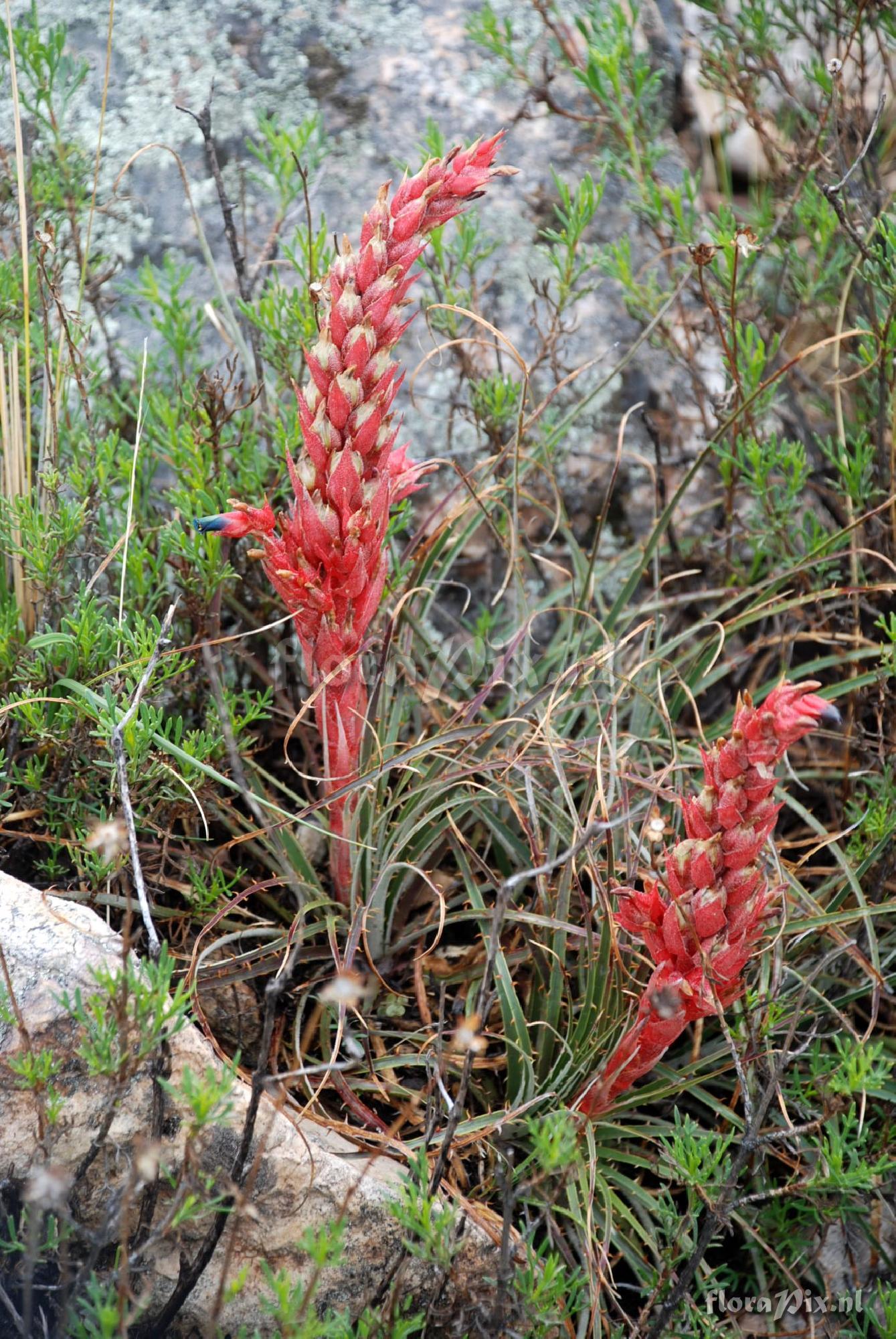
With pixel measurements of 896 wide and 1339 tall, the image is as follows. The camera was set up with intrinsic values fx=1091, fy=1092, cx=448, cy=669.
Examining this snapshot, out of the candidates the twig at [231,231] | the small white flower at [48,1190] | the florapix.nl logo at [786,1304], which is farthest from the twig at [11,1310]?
the twig at [231,231]

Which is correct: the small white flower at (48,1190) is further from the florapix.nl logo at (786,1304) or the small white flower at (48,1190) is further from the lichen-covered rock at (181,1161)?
the florapix.nl logo at (786,1304)

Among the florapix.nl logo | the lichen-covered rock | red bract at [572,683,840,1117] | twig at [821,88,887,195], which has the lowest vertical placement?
the florapix.nl logo

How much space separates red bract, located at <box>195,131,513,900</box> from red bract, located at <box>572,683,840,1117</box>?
65 cm

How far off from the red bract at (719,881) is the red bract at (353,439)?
65 centimetres

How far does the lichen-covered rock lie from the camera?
66.5 inches

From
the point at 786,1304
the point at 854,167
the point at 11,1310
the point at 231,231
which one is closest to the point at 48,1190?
the point at 11,1310

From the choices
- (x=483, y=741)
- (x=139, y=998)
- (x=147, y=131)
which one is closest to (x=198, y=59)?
(x=147, y=131)

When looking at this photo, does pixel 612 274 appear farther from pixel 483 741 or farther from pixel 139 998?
pixel 139 998

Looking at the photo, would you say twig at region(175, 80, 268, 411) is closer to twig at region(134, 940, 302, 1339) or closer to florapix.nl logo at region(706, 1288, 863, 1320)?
twig at region(134, 940, 302, 1339)

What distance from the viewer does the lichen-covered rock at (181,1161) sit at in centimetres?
169

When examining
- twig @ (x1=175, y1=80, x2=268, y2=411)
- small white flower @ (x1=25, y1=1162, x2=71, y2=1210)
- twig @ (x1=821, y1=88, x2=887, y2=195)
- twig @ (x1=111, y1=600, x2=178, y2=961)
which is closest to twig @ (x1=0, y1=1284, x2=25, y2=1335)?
small white flower @ (x1=25, y1=1162, x2=71, y2=1210)

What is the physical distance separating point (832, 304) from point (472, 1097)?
242 cm

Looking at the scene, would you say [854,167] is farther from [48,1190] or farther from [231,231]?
[48,1190]

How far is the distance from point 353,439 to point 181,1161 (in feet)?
3.82
